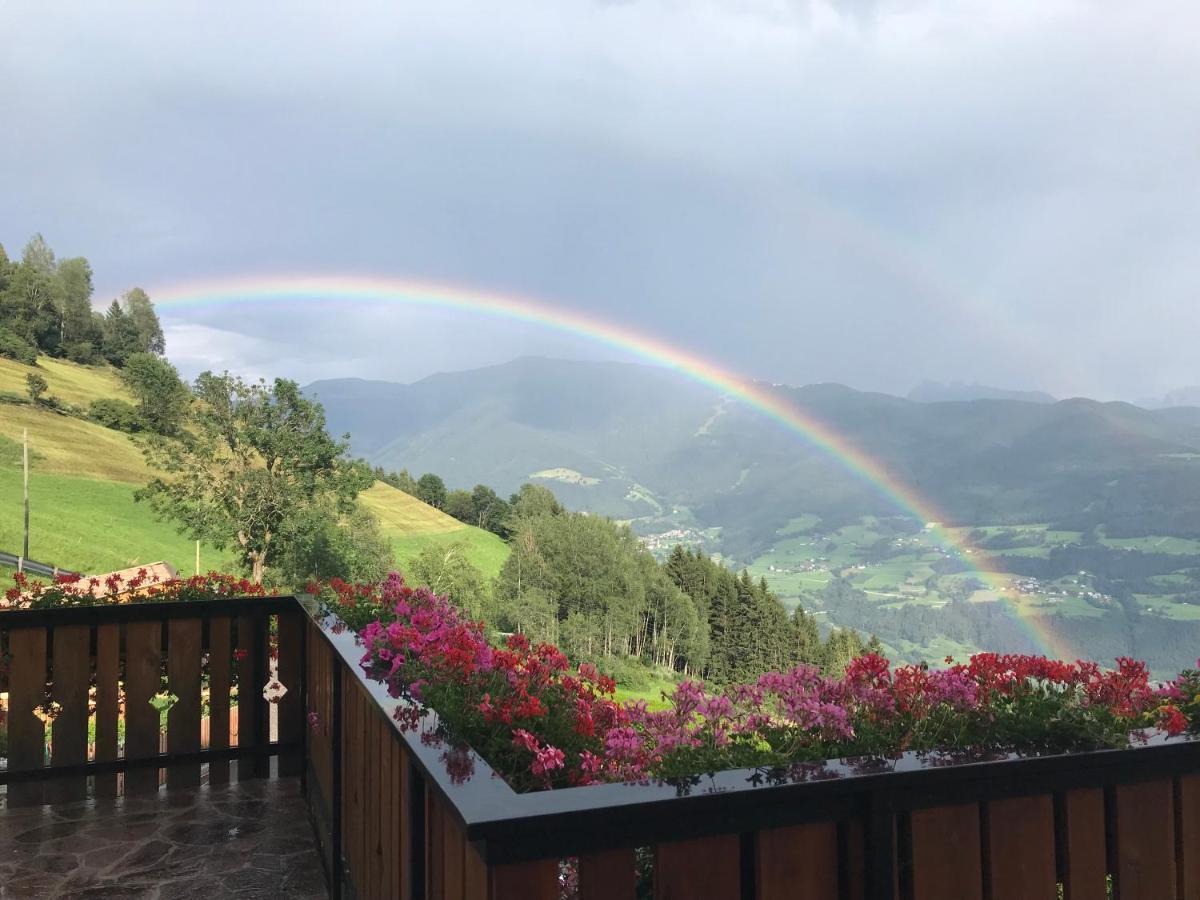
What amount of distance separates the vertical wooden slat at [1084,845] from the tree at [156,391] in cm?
4299

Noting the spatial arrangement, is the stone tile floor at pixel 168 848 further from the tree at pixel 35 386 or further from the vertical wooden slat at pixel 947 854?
the tree at pixel 35 386

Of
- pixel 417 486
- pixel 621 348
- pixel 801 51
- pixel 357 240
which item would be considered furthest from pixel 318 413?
pixel 357 240

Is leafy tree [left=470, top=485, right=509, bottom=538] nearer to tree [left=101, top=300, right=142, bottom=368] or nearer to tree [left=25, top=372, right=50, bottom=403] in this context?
tree [left=101, top=300, right=142, bottom=368]

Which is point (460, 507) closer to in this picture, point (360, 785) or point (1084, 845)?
point (360, 785)

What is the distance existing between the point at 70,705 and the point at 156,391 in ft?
157

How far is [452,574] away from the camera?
47.6 metres

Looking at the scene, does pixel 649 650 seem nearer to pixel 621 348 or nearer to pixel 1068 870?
pixel 621 348

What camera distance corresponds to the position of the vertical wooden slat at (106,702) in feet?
13.5

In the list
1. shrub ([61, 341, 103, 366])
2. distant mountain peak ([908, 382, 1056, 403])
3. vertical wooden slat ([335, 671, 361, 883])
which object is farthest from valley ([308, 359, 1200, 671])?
vertical wooden slat ([335, 671, 361, 883])

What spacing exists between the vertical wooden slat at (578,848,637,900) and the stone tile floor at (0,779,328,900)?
8.12 ft

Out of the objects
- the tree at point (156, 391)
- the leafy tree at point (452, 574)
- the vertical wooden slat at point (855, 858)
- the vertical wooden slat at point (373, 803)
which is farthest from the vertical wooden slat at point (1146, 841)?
the leafy tree at point (452, 574)

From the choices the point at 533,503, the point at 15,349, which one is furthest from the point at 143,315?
the point at 533,503

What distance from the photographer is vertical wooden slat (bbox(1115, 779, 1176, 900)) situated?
1459mm

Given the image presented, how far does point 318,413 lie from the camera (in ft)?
113
